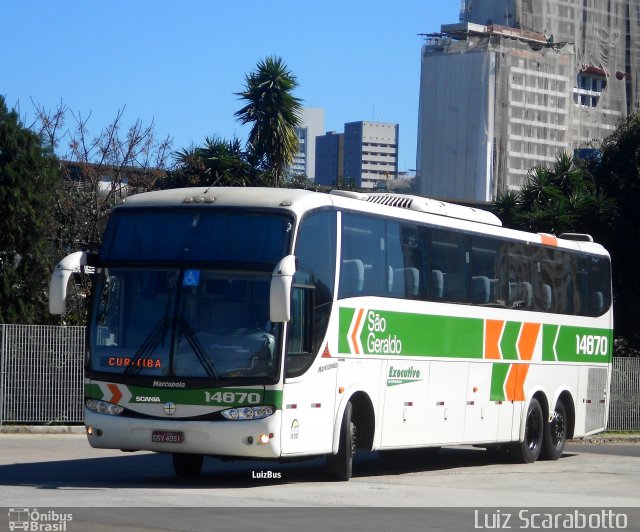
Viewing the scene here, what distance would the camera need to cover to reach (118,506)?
12.1 meters

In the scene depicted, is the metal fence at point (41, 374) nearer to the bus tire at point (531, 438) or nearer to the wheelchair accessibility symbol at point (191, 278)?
the bus tire at point (531, 438)

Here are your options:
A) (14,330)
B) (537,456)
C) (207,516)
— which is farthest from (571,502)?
(14,330)

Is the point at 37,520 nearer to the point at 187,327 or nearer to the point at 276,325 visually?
the point at 187,327

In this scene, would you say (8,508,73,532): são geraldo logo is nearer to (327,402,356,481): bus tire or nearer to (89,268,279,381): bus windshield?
(89,268,279,381): bus windshield

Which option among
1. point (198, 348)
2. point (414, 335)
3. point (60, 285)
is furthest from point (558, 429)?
point (60, 285)

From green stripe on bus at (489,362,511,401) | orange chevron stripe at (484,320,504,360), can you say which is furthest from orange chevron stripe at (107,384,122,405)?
green stripe on bus at (489,362,511,401)

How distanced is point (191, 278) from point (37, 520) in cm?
437

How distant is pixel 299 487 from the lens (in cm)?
1471

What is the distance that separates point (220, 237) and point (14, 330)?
12.1 metres

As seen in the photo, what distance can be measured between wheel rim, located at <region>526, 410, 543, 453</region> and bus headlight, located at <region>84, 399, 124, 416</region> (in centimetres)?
890

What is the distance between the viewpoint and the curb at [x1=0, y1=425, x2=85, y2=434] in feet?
83.1

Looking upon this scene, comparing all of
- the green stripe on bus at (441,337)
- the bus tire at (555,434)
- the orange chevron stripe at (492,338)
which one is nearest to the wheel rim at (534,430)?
the bus tire at (555,434)

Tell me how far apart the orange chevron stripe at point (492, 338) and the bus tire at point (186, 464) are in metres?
5.32

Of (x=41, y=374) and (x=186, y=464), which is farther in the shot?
(x=41, y=374)
